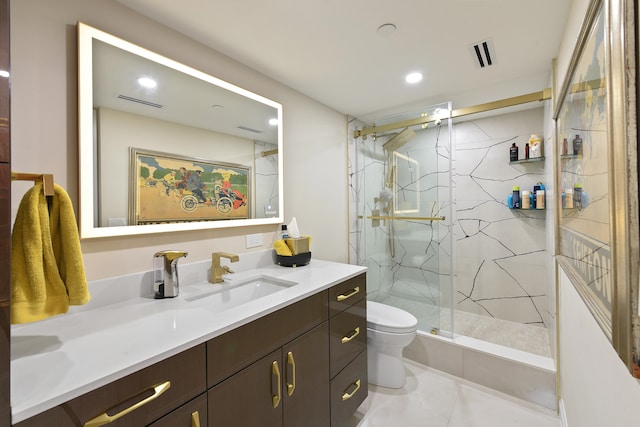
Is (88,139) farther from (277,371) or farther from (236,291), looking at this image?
(277,371)

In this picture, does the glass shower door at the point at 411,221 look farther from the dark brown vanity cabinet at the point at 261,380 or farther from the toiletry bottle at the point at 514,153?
the dark brown vanity cabinet at the point at 261,380

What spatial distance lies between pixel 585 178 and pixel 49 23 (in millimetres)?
2025

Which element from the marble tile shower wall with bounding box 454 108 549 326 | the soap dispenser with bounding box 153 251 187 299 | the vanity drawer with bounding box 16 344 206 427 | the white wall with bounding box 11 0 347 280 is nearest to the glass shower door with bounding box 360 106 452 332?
the marble tile shower wall with bounding box 454 108 549 326

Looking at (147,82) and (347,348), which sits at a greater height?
(147,82)

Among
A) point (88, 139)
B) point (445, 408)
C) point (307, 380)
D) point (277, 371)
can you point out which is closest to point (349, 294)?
point (307, 380)

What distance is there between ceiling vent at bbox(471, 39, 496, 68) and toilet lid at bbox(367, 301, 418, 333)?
1.80 m

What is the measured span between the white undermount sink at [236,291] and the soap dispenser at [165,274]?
9 cm

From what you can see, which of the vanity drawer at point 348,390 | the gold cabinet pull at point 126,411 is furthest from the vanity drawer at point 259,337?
the vanity drawer at point 348,390

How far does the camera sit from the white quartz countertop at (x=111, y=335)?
65cm

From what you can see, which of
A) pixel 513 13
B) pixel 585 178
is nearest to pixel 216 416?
pixel 585 178

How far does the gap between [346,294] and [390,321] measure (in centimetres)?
59

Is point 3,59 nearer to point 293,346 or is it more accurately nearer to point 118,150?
point 118,150

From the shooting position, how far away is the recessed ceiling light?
6.41ft

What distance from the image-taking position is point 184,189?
1440 mm
